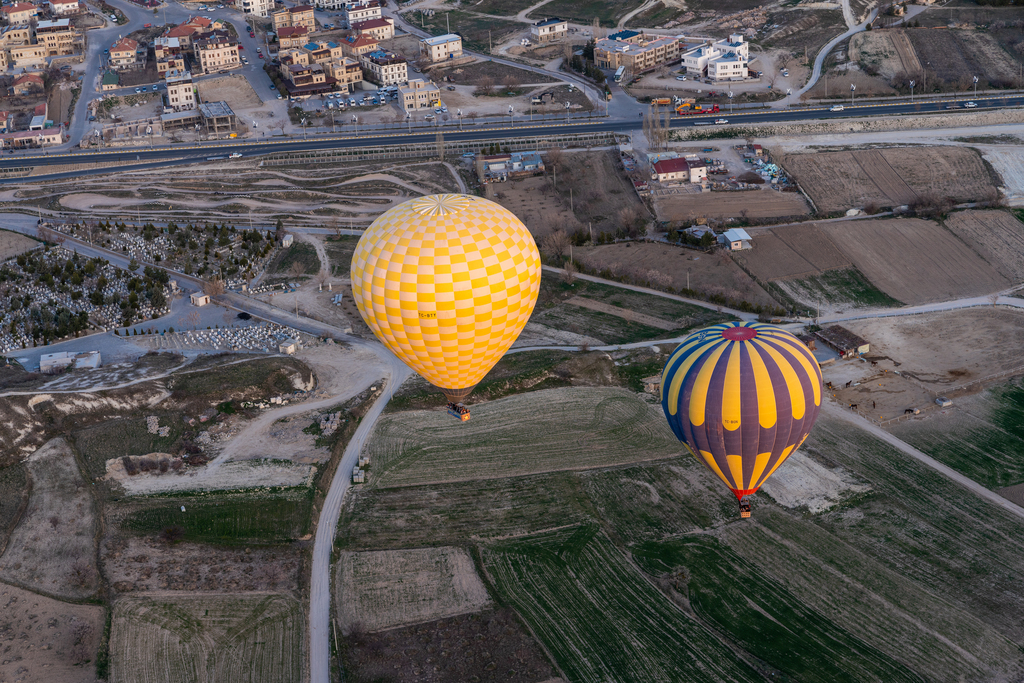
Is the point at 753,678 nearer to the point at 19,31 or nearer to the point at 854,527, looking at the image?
the point at 854,527

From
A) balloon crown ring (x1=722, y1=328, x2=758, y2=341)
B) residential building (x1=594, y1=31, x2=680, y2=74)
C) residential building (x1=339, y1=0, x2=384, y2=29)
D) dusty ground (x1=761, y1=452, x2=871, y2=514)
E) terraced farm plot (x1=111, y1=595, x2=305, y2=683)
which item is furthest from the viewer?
residential building (x1=339, y1=0, x2=384, y2=29)

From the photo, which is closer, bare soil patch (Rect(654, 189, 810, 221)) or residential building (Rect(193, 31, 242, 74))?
bare soil patch (Rect(654, 189, 810, 221))

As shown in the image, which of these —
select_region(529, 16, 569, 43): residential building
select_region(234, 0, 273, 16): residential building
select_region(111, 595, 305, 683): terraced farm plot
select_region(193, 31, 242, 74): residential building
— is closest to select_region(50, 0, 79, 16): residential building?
select_region(234, 0, 273, 16): residential building

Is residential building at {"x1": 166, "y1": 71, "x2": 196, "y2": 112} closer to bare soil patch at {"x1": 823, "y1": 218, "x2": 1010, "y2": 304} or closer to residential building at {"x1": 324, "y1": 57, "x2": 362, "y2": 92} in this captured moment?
residential building at {"x1": 324, "y1": 57, "x2": 362, "y2": 92}

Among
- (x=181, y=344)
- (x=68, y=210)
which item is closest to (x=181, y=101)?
(x=68, y=210)

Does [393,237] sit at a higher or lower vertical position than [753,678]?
higher

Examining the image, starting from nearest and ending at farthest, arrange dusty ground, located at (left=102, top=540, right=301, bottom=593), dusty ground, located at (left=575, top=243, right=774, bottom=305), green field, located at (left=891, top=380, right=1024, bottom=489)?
dusty ground, located at (left=102, top=540, right=301, bottom=593)
green field, located at (left=891, top=380, right=1024, bottom=489)
dusty ground, located at (left=575, top=243, right=774, bottom=305)
